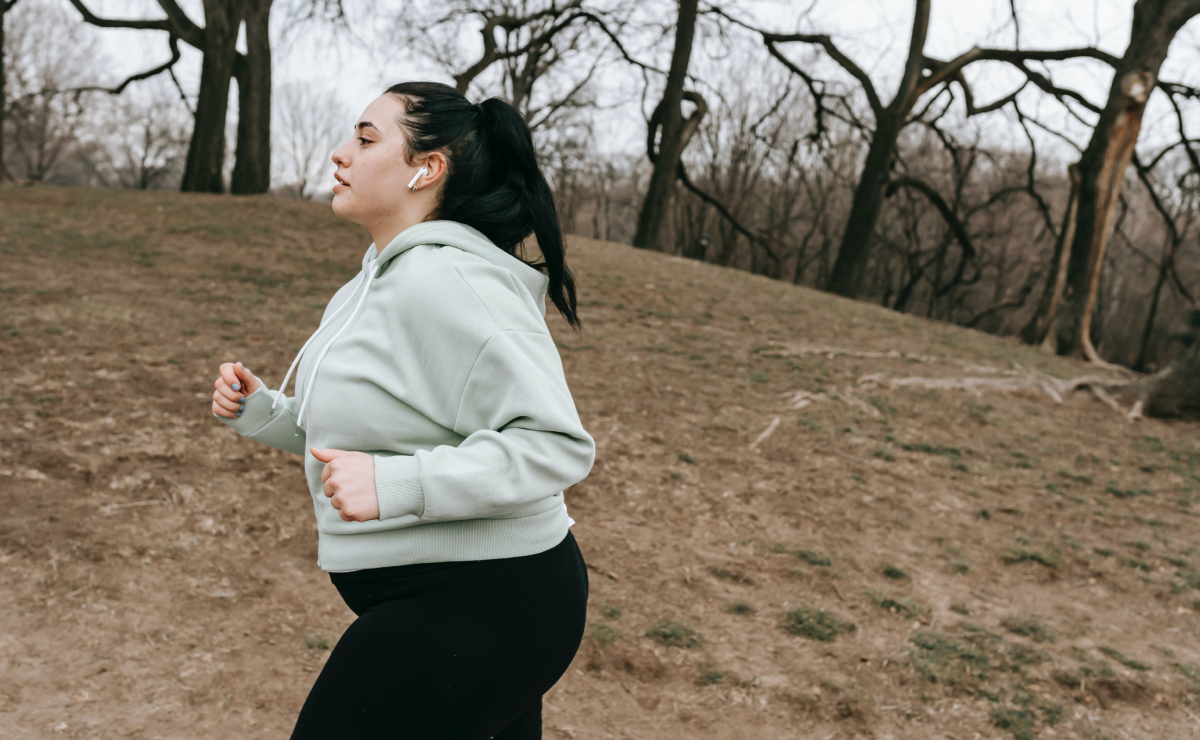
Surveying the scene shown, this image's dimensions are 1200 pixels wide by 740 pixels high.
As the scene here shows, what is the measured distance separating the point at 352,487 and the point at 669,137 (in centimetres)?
1383

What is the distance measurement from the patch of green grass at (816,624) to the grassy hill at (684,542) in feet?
0.04

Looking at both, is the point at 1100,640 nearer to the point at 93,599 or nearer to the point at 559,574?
the point at 559,574

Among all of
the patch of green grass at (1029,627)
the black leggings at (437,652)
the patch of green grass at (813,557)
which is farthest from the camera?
the patch of green grass at (813,557)

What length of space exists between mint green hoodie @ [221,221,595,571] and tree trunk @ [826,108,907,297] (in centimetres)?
1424

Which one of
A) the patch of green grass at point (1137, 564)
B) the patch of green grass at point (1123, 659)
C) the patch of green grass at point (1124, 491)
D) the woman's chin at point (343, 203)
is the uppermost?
the woman's chin at point (343, 203)

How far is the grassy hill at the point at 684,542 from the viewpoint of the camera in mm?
3139

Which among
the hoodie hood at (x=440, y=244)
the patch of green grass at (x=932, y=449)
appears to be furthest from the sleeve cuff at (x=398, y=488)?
the patch of green grass at (x=932, y=449)

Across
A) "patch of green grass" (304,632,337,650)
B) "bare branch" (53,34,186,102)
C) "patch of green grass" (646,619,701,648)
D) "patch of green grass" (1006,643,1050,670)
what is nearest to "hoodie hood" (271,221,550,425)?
"patch of green grass" (304,632,337,650)

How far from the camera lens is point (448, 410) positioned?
1.35 meters

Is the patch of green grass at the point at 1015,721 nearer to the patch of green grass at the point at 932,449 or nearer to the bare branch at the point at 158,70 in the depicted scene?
the patch of green grass at the point at 932,449

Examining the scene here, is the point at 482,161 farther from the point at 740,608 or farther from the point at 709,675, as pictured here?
the point at 740,608

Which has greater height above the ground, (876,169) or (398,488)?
(876,169)

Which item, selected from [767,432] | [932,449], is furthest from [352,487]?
[932,449]

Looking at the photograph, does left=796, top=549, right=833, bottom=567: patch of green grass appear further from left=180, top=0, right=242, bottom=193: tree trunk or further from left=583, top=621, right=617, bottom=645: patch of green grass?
left=180, top=0, right=242, bottom=193: tree trunk
